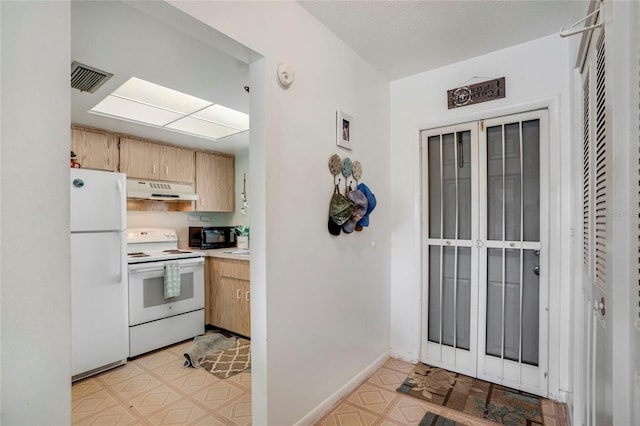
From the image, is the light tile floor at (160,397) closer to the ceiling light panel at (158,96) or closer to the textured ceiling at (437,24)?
the ceiling light panel at (158,96)

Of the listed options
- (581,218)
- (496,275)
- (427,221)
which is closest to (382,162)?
(427,221)

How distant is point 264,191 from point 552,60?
87.6 inches

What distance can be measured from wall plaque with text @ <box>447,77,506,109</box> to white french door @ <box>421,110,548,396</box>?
19 centimetres

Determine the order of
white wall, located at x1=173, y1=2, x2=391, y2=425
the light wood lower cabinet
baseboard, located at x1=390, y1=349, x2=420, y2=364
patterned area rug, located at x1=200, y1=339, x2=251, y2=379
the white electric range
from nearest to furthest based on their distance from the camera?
white wall, located at x1=173, y1=2, x2=391, y2=425 → patterned area rug, located at x1=200, y1=339, x2=251, y2=379 → baseboard, located at x1=390, y1=349, x2=420, y2=364 → the white electric range → the light wood lower cabinet

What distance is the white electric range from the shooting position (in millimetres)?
2896

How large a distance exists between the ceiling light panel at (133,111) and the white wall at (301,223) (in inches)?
71.0

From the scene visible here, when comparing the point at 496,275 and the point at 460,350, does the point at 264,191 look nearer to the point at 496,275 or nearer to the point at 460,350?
the point at 496,275

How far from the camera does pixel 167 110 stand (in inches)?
117

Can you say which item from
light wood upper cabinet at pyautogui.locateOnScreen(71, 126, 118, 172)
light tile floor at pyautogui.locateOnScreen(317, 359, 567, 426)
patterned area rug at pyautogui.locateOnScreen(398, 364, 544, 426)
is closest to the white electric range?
light wood upper cabinet at pyautogui.locateOnScreen(71, 126, 118, 172)

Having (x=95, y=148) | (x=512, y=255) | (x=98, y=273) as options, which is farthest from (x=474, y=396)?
(x=95, y=148)

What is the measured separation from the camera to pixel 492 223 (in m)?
2.44

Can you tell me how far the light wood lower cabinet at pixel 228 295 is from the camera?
3229 mm

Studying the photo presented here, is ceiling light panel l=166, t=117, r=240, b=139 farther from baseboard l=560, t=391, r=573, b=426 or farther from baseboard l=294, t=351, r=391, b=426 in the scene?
baseboard l=560, t=391, r=573, b=426

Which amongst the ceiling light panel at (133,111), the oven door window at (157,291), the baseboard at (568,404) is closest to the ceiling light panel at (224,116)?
the ceiling light panel at (133,111)
